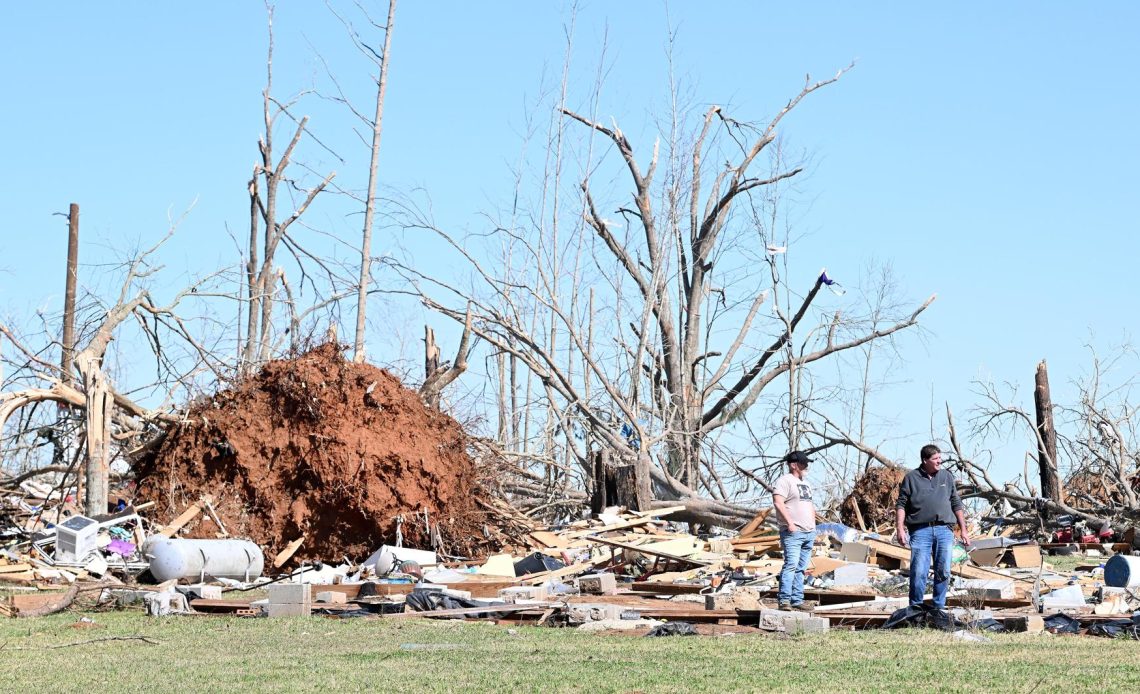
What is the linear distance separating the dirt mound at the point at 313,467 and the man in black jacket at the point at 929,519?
947 cm

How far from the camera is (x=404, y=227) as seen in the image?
29.0m

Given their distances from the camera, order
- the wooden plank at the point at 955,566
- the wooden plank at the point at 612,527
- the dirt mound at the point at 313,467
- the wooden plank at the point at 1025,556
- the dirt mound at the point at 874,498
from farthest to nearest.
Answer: the dirt mound at the point at 874,498
the wooden plank at the point at 612,527
the dirt mound at the point at 313,467
the wooden plank at the point at 1025,556
the wooden plank at the point at 955,566

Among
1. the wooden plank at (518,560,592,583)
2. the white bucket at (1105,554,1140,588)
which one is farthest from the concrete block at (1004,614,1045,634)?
the wooden plank at (518,560,592,583)

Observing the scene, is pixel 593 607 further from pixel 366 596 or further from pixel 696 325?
pixel 696 325

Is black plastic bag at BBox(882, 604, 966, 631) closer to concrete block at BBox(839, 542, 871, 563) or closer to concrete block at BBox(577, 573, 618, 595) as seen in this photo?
concrete block at BBox(577, 573, 618, 595)

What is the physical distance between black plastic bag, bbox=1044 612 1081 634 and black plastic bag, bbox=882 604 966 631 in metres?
0.71

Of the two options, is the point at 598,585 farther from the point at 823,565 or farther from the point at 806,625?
the point at 806,625

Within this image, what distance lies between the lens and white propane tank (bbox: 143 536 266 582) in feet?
55.4

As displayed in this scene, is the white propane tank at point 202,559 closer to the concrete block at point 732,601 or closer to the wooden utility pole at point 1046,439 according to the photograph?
the concrete block at point 732,601

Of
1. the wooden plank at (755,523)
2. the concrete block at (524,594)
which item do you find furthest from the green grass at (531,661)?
the wooden plank at (755,523)

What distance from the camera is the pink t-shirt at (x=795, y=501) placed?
13.5 m

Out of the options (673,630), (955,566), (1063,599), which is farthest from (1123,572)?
(673,630)

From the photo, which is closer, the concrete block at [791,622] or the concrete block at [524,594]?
the concrete block at [791,622]

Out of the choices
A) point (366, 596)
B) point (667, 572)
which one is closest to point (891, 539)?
point (667, 572)
